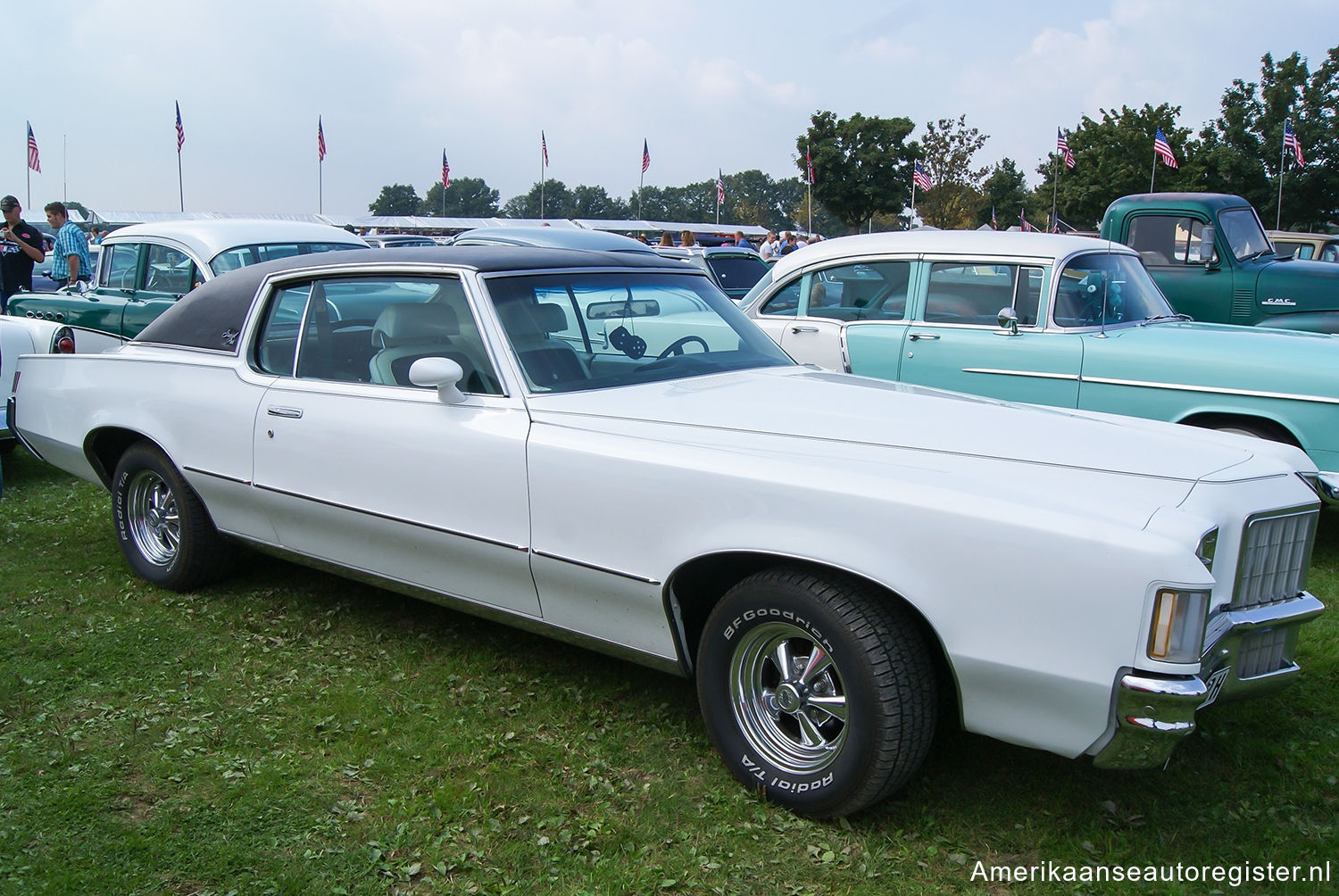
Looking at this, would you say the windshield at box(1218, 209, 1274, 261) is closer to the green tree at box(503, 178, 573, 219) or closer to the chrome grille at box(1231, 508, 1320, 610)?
the chrome grille at box(1231, 508, 1320, 610)

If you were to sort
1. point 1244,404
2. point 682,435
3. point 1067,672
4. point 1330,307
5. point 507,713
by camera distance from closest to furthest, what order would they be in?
point 1067,672, point 682,435, point 507,713, point 1244,404, point 1330,307

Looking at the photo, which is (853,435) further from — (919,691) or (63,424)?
(63,424)

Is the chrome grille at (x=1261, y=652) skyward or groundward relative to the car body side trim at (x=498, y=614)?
skyward

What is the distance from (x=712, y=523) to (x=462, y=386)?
1.18 m

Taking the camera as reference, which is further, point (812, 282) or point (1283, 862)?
point (812, 282)

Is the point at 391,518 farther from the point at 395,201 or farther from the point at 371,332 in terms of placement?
the point at 395,201

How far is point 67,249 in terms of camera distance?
10.4m

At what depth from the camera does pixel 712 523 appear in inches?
116

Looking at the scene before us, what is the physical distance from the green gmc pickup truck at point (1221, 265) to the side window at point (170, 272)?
8.02 meters

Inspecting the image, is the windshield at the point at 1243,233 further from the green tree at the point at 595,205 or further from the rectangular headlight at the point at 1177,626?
the green tree at the point at 595,205

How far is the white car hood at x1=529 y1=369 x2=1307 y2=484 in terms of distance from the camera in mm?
2812

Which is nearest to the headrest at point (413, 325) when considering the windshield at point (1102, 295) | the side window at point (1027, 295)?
the side window at point (1027, 295)

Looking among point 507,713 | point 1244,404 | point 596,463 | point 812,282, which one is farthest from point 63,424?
point 1244,404

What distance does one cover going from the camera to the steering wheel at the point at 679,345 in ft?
13.0
